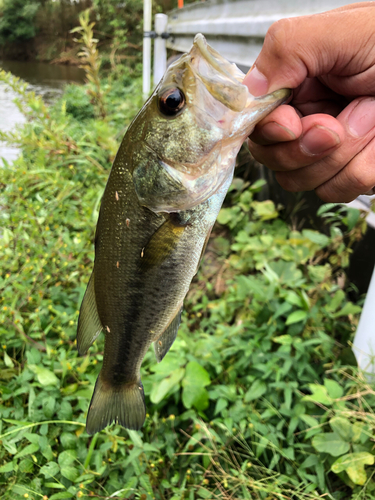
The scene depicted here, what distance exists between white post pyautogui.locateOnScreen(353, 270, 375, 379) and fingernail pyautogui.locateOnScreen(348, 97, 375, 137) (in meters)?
1.25

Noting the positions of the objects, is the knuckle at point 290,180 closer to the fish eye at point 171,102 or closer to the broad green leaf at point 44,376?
the fish eye at point 171,102

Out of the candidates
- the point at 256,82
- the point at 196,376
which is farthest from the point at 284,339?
the point at 256,82

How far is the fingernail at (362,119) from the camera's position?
1.17 metres

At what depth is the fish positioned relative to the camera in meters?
0.98

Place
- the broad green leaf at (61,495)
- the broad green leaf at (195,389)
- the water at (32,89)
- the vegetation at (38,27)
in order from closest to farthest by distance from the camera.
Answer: the broad green leaf at (61,495) → the broad green leaf at (195,389) → the water at (32,89) → the vegetation at (38,27)

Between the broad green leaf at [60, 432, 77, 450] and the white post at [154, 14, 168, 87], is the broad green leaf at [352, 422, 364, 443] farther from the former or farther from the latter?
the white post at [154, 14, 168, 87]

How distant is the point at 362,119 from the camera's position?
1.17 m

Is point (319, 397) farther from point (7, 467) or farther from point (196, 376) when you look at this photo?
point (7, 467)

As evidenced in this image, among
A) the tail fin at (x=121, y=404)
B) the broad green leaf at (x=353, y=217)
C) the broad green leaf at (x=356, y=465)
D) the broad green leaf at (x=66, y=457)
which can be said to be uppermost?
the broad green leaf at (x=353, y=217)

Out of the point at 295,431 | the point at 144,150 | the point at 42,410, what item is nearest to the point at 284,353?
the point at 295,431

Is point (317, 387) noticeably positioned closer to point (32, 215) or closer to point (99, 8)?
point (32, 215)

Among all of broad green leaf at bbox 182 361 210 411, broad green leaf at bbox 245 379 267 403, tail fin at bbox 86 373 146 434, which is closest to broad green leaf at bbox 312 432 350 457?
broad green leaf at bbox 245 379 267 403

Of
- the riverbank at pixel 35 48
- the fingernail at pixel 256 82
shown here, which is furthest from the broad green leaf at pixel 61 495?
the riverbank at pixel 35 48

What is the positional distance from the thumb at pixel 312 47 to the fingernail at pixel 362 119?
0.12 metres
